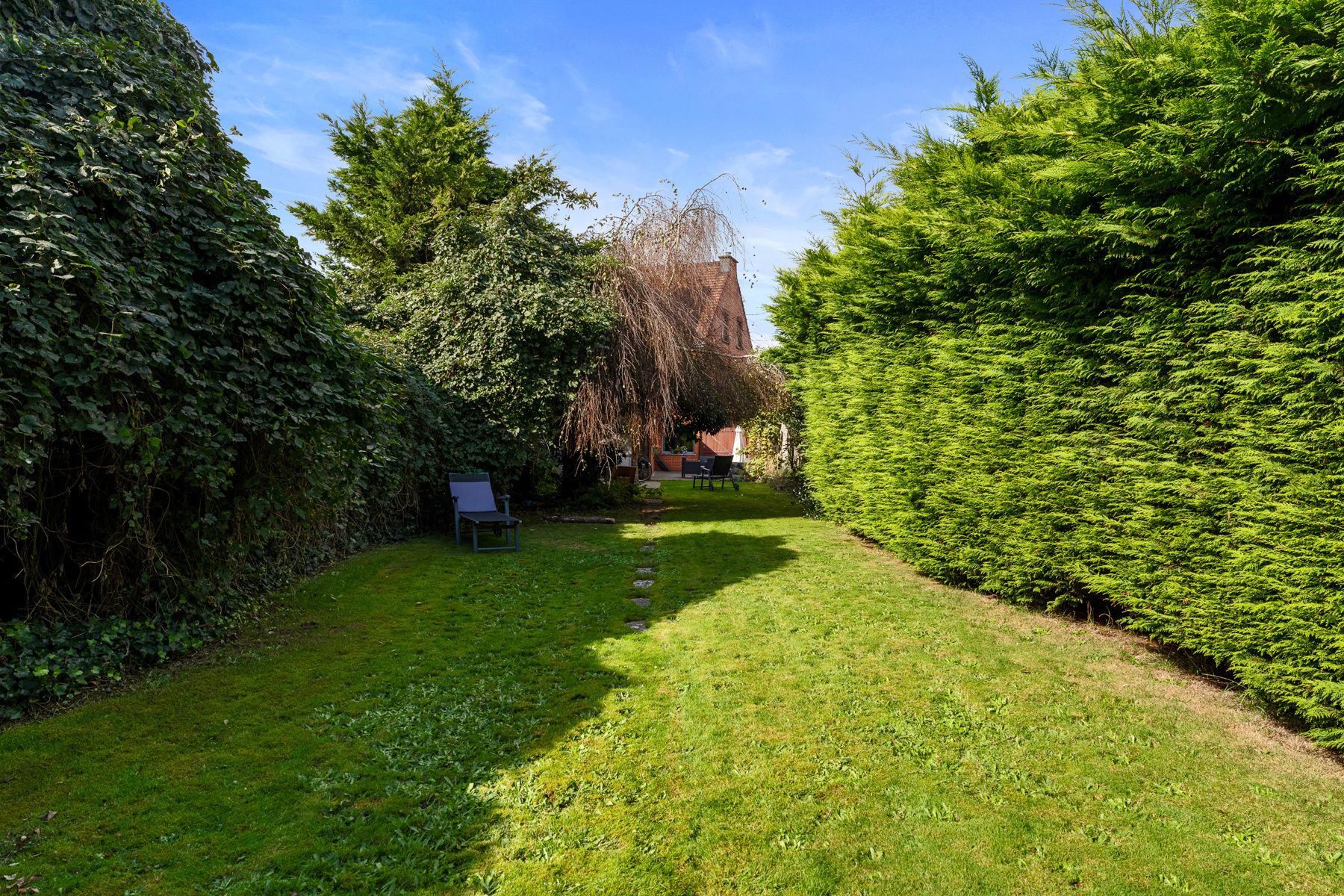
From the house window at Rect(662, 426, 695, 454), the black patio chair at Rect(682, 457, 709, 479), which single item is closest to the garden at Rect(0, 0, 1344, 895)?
the house window at Rect(662, 426, 695, 454)

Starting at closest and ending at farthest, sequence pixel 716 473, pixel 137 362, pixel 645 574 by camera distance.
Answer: pixel 137 362
pixel 645 574
pixel 716 473

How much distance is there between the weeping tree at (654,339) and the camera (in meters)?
12.2

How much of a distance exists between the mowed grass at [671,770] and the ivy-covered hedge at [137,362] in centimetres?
70

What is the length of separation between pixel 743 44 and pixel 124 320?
663cm

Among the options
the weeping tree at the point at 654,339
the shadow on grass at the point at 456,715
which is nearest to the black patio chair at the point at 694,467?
the weeping tree at the point at 654,339

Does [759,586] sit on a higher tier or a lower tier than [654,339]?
lower

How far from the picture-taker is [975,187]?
6.49 metres

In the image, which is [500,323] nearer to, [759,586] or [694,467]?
[759,586]

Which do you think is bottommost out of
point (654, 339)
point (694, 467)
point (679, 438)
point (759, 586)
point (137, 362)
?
point (759, 586)

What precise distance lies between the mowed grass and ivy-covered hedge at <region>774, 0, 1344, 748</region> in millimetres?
737

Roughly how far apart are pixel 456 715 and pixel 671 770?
1496mm

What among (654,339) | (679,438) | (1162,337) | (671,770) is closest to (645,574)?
(671,770)

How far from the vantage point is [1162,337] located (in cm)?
464

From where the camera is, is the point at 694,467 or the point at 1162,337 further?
the point at 694,467
